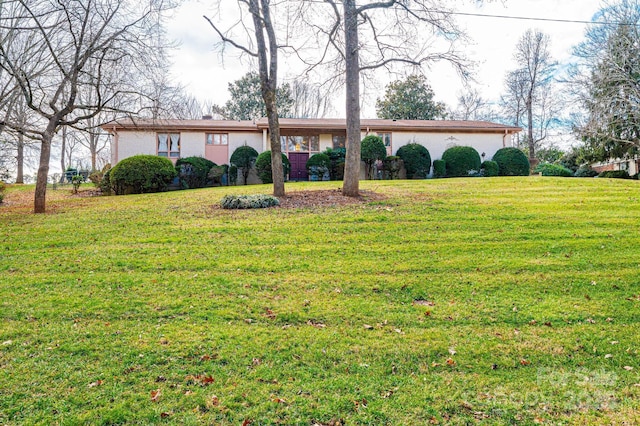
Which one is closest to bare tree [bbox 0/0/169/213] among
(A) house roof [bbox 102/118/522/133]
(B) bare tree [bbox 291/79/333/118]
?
(A) house roof [bbox 102/118/522/133]

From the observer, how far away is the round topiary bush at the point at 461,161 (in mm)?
19578

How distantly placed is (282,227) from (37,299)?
14.1 ft

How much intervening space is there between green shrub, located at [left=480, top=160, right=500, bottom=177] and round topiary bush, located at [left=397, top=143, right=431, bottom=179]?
2870mm

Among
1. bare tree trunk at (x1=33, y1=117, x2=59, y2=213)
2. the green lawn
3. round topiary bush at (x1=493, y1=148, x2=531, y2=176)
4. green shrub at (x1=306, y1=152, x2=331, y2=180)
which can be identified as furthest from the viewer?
round topiary bush at (x1=493, y1=148, x2=531, y2=176)

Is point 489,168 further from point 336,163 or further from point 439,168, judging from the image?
point 336,163

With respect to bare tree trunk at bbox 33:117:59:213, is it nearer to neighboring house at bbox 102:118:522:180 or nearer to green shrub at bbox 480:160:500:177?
neighboring house at bbox 102:118:522:180

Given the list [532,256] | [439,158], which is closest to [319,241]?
[532,256]

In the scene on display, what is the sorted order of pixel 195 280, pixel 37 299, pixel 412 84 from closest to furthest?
pixel 37 299 < pixel 195 280 < pixel 412 84

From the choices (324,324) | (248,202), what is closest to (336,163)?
(248,202)

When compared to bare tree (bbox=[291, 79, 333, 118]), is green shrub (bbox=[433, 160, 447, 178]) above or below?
Answer: below

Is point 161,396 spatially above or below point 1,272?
below

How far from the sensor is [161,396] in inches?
112

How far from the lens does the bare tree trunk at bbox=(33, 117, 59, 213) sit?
10.7 meters

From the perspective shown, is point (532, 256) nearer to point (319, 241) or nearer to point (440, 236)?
point (440, 236)
